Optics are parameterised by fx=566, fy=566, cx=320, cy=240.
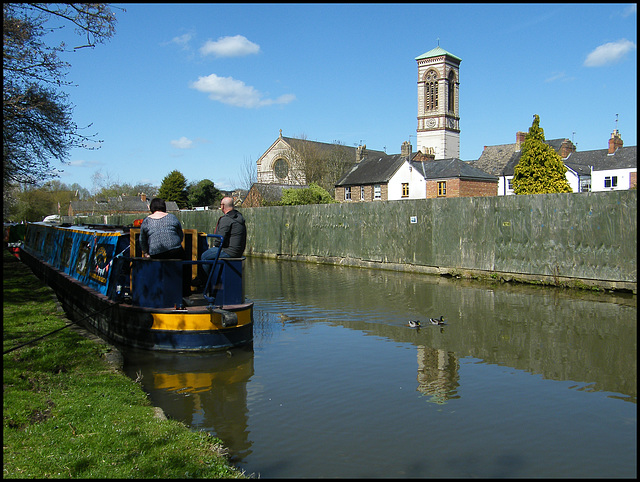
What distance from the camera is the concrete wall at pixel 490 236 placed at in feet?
47.2

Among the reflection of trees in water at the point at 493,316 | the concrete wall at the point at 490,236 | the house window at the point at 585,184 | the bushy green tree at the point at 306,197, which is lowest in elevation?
the reflection of trees in water at the point at 493,316

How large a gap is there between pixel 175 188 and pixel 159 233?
7217 cm

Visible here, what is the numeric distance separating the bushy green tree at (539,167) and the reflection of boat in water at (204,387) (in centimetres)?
2816

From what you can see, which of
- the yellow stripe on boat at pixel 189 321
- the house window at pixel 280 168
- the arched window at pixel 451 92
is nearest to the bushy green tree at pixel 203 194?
the house window at pixel 280 168

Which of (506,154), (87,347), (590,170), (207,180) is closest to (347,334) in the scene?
(87,347)

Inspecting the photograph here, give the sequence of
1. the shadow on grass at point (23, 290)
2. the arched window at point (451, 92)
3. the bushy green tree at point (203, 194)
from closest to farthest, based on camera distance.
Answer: the shadow on grass at point (23, 290), the bushy green tree at point (203, 194), the arched window at point (451, 92)

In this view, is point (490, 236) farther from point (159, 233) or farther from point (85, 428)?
point (85, 428)

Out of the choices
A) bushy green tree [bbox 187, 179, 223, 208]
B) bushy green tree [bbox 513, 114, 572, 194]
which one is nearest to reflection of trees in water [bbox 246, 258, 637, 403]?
bushy green tree [bbox 513, 114, 572, 194]

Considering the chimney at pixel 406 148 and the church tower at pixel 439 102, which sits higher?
the church tower at pixel 439 102

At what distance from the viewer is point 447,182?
143 ft

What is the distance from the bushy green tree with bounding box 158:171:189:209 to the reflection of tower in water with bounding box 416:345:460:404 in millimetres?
72716

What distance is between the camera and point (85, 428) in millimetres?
4949

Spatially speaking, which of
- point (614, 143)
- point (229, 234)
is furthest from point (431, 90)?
point (229, 234)

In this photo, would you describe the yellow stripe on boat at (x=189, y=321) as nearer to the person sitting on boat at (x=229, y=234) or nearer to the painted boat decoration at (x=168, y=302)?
the painted boat decoration at (x=168, y=302)
